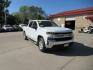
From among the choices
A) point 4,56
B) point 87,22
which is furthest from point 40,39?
point 87,22

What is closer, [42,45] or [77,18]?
[42,45]

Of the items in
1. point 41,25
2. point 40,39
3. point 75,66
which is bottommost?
point 75,66

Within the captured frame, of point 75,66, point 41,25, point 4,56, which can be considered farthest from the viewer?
point 41,25

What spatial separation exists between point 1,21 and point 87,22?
26.0m

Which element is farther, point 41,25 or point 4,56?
point 41,25

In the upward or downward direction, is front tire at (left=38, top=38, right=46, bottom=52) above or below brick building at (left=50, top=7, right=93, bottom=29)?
below

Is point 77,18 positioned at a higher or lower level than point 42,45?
higher

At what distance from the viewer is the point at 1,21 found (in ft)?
172

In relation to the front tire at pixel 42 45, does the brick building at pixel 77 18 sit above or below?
above

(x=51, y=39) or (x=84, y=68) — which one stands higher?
(x=51, y=39)

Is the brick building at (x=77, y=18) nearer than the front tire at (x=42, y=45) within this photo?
No

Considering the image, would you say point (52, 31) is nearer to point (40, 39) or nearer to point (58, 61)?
point (40, 39)

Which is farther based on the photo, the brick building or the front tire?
the brick building

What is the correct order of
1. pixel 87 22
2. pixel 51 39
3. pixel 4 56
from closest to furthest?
pixel 4 56, pixel 51 39, pixel 87 22
